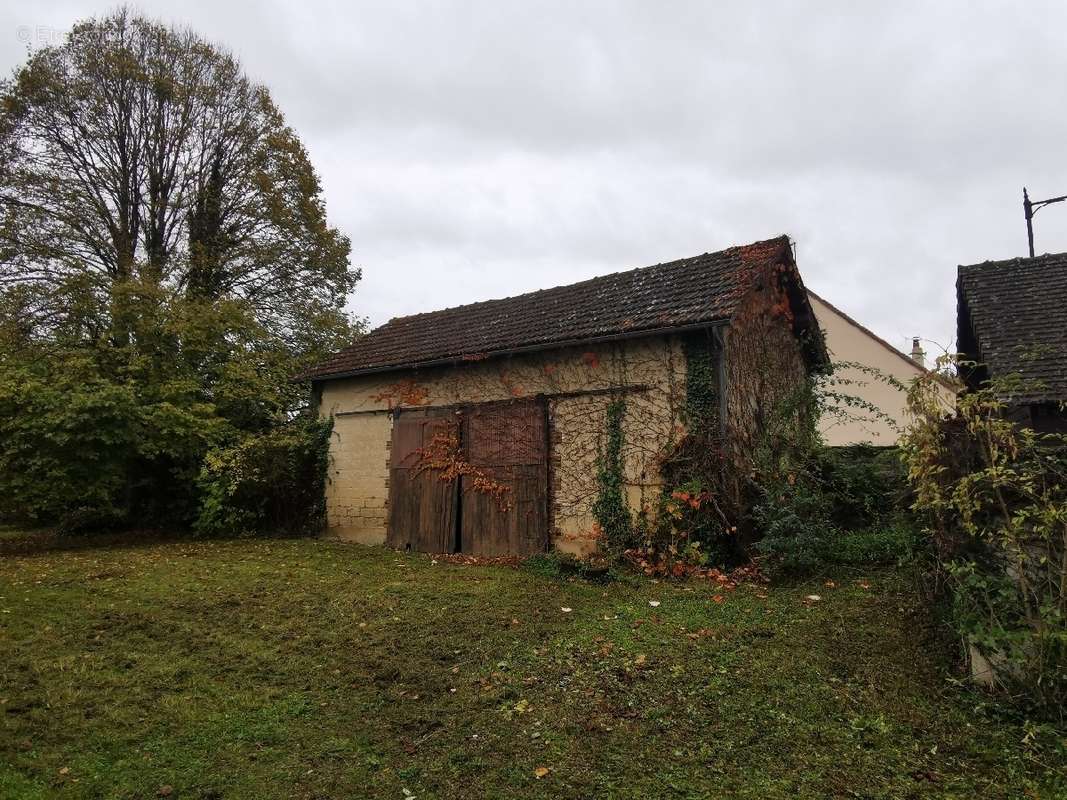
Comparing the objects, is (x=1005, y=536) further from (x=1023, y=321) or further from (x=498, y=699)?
(x=1023, y=321)

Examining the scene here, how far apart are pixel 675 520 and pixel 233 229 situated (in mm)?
15208

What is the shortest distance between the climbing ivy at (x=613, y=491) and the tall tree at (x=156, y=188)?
10375mm

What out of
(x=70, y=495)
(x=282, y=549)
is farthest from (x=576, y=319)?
(x=70, y=495)

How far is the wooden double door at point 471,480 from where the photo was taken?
9766mm

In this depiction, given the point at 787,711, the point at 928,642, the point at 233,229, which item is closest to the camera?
the point at 787,711

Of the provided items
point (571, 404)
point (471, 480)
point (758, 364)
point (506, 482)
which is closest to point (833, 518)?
point (758, 364)

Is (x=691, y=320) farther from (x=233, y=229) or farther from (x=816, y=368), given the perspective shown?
(x=233, y=229)

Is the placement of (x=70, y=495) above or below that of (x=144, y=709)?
above

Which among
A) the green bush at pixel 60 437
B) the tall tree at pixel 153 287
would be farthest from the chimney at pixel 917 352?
the green bush at pixel 60 437

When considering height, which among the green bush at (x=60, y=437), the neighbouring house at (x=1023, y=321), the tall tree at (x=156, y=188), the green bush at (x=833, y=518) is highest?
the tall tree at (x=156, y=188)

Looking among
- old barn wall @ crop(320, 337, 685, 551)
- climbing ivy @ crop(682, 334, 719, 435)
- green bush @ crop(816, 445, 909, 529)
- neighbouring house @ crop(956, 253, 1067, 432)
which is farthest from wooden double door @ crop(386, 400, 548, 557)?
neighbouring house @ crop(956, 253, 1067, 432)

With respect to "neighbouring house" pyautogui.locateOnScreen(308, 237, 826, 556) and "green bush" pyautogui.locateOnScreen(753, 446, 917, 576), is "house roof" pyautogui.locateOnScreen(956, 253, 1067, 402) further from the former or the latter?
"neighbouring house" pyautogui.locateOnScreen(308, 237, 826, 556)

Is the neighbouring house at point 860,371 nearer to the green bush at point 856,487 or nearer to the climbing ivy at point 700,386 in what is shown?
the green bush at point 856,487

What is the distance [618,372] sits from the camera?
9312 millimetres
